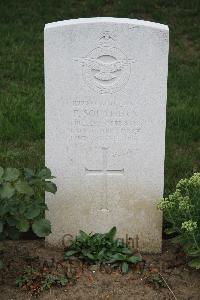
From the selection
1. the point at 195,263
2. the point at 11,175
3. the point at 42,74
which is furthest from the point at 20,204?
the point at 42,74

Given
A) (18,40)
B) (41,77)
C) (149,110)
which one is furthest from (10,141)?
(18,40)

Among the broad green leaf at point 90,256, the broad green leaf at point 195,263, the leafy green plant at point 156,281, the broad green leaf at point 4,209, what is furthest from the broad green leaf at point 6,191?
the broad green leaf at point 195,263

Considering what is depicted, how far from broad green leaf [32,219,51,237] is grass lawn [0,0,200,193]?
4.49ft

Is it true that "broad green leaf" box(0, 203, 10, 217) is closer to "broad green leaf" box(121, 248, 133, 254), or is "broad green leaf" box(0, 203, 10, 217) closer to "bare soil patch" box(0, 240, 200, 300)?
"bare soil patch" box(0, 240, 200, 300)

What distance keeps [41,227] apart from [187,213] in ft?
2.82

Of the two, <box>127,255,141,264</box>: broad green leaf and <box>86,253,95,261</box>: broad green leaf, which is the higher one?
<box>86,253,95,261</box>: broad green leaf

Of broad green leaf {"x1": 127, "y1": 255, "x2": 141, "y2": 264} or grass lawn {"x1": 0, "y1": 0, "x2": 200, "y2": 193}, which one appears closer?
broad green leaf {"x1": 127, "y1": 255, "x2": 141, "y2": 264}

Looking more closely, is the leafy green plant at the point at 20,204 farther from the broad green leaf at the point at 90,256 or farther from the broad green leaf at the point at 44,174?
the broad green leaf at the point at 90,256

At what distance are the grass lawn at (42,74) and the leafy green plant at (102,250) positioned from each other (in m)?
0.87

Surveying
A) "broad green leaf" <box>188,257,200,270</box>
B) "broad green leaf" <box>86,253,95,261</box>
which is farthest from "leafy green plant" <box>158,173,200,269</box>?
"broad green leaf" <box>86,253,95,261</box>

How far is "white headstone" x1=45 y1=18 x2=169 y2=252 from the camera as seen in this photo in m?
4.14

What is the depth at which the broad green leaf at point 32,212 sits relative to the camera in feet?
13.1

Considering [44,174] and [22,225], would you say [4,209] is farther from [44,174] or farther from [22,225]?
[44,174]

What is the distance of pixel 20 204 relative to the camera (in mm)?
4016
